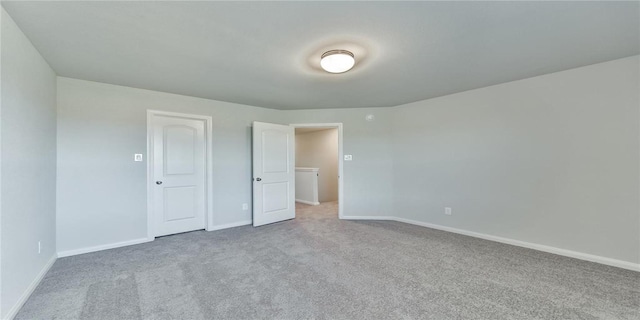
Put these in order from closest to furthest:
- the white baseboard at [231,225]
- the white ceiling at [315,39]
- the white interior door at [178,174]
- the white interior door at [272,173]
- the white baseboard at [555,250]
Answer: the white ceiling at [315,39]
the white baseboard at [555,250]
the white interior door at [178,174]
the white baseboard at [231,225]
the white interior door at [272,173]

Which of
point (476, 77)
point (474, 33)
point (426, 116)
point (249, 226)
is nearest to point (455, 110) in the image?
point (426, 116)

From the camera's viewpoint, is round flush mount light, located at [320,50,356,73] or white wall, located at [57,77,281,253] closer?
round flush mount light, located at [320,50,356,73]

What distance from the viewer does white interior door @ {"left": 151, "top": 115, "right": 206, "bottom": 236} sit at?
3.67m

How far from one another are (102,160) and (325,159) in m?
5.10

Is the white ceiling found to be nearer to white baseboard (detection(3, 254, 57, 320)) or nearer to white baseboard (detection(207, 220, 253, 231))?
white baseboard (detection(3, 254, 57, 320))

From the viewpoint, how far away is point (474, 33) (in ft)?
6.80

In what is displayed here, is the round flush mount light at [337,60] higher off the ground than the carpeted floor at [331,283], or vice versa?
the round flush mount light at [337,60]

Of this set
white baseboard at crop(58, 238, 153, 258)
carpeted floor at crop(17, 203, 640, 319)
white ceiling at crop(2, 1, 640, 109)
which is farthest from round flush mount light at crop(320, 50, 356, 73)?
white baseboard at crop(58, 238, 153, 258)

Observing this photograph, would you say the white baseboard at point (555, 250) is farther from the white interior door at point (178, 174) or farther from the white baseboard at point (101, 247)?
the white baseboard at point (101, 247)

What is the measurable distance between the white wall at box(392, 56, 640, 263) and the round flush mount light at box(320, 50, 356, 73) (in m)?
2.33

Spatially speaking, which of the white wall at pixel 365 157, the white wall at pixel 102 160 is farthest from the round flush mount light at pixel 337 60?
the white wall at pixel 102 160

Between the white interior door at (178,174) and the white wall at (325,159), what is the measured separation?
146 inches

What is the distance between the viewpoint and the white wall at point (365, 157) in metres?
4.77

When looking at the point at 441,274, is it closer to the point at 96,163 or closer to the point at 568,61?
the point at 568,61
